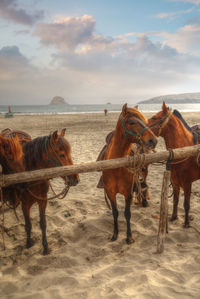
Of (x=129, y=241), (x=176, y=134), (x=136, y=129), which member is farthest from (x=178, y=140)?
(x=129, y=241)

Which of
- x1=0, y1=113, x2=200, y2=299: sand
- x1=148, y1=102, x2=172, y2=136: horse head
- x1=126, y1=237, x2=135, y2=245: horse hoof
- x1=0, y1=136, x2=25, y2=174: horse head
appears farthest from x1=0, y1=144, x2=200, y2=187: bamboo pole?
x1=126, y1=237, x2=135, y2=245: horse hoof

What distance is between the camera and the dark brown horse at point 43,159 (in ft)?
9.22

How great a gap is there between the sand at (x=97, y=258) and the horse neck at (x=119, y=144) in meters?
1.57

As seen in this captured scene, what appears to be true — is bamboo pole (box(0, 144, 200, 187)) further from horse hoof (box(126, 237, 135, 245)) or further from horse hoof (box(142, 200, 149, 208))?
horse hoof (box(142, 200, 149, 208))

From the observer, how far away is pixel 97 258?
298cm

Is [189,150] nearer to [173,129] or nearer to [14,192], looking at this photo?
[173,129]

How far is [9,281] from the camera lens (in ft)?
8.49

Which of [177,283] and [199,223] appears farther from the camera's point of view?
[199,223]

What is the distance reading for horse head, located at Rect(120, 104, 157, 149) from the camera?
256cm

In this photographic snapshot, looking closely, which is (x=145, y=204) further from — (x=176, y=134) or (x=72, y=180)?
(x=72, y=180)

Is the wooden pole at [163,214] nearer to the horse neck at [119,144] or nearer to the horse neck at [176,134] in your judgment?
the horse neck at [119,144]

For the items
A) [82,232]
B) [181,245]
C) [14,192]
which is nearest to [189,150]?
[181,245]

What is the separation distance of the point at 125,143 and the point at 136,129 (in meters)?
0.38

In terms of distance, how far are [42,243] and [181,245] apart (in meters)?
2.32
